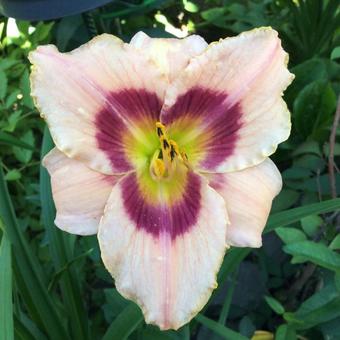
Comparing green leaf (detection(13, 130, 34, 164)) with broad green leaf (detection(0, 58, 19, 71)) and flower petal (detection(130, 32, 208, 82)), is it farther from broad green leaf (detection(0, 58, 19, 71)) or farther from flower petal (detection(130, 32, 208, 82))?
flower petal (detection(130, 32, 208, 82))

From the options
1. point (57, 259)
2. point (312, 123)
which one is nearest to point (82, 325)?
point (57, 259)

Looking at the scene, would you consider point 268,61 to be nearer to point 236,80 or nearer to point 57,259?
point 236,80

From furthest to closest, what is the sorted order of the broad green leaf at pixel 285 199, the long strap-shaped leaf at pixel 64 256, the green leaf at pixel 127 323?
the broad green leaf at pixel 285 199 < the long strap-shaped leaf at pixel 64 256 < the green leaf at pixel 127 323

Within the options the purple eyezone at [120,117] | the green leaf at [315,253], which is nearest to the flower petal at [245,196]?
the purple eyezone at [120,117]

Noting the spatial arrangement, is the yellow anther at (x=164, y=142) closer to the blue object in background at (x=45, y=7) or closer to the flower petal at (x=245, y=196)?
the flower petal at (x=245, y=196)

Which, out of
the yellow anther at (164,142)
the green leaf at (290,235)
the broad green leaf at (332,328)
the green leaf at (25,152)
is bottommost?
the broad green leaf at (332,328)

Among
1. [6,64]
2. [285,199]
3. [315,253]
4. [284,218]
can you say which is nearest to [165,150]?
[284,218]

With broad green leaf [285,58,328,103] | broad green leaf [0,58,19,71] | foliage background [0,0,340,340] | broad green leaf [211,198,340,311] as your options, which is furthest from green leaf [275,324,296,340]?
broad green leaf [0,58,19,71]
